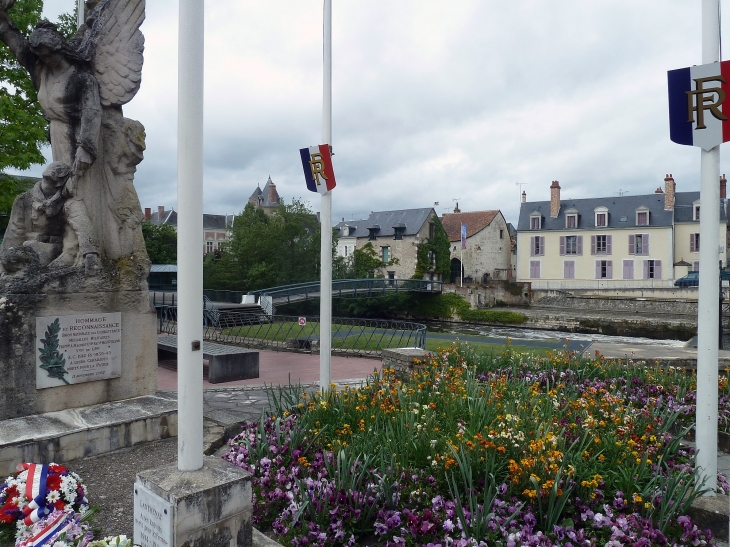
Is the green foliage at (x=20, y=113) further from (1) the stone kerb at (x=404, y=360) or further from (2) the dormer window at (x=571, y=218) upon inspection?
(2) the dormer window at (x=571, y=218)

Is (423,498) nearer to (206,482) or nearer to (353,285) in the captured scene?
(206,482)

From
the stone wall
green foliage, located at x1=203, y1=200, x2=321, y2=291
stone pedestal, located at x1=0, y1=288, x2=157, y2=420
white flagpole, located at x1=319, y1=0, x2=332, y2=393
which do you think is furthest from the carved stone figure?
the stone wall

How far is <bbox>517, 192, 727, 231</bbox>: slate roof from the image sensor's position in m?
42.1

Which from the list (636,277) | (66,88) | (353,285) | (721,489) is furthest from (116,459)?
(636,277)

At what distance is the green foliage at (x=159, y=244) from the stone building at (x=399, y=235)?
15.0m

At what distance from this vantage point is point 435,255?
46875 mm

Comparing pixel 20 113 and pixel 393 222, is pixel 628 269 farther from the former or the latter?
pixel 20 113

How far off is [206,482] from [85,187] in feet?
13.3

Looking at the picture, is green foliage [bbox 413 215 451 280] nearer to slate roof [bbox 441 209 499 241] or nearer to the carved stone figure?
slate roof [bbox 441 209 499 241]

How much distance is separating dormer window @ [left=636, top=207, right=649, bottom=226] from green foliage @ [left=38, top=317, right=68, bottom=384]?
45272 mm

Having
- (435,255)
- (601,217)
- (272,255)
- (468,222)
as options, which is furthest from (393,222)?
(601,217)

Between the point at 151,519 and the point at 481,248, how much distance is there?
48121mm

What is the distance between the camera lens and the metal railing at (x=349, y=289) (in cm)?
2767

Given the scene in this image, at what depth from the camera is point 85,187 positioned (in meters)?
5.50
